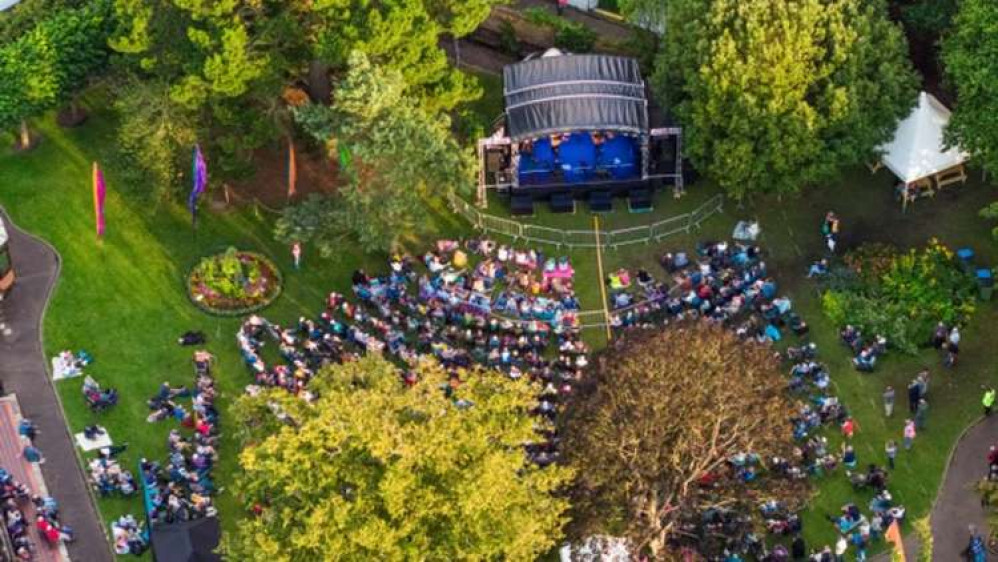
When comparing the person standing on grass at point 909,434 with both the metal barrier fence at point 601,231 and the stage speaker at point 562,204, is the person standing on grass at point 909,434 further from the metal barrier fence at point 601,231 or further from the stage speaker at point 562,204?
the stage speaker at point 562,204

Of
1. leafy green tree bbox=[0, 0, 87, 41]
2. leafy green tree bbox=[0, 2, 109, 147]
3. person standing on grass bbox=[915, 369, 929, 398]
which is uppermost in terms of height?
leafy green tree bbox=[0, 0, 87, 41]

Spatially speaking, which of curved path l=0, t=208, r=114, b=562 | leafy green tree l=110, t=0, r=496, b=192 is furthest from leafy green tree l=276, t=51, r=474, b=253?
curved path l=0, t=208, r=114, b=562

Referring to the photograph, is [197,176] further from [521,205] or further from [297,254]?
[521,205]

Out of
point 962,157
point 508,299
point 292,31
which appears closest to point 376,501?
point 508,299

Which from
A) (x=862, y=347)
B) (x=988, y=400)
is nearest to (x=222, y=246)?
(x=862, y=347)

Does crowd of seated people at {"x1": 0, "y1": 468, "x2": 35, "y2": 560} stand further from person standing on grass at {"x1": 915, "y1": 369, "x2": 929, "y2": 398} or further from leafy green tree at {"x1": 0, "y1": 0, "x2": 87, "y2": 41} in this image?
person standing on grass at {"x1": 915, "y1": 369, "x2": 929, "y2": 398}

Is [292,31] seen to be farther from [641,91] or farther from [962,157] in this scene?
[962,157]

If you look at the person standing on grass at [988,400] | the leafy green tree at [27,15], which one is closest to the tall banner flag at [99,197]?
the leafy green tree at [27,15]
